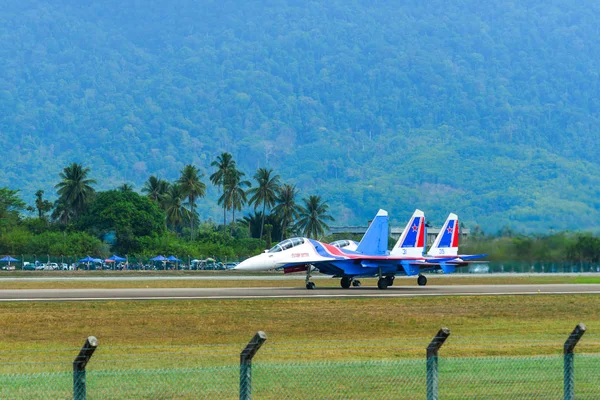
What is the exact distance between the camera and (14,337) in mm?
24609

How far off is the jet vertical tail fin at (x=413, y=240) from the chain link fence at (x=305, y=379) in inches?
1459

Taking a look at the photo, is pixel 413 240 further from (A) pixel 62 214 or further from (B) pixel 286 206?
(A) pixel 62 214

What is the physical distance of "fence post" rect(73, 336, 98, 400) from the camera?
10320mm

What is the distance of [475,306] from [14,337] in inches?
753

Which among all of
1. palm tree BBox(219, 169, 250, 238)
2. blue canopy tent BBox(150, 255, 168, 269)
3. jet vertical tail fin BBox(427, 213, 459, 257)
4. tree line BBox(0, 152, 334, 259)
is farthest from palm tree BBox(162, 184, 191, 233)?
jet vertical tail fin BBox(427, 213, 459, 257)

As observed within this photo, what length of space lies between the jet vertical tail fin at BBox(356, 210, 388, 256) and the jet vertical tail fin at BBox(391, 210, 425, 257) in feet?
14.7

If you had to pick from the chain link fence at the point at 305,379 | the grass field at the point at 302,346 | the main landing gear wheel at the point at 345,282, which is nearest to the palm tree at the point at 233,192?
the main landing gear wheel at the point at 345,282

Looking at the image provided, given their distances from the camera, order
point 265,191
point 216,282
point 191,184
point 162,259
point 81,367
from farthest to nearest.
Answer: point 191,184 < point 265,191 < point 162,259 < point 216,282 < point 81,367

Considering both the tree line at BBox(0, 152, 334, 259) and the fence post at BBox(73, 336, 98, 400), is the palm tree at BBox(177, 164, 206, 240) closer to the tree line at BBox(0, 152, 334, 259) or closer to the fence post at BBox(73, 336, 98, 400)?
the tree line at BBox(0, 152, 334, 259)

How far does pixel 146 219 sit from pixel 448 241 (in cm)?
7964

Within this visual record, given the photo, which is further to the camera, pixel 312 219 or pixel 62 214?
pixel 62 214

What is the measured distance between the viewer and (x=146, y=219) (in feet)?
451

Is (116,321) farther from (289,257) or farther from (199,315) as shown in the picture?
(289,257)

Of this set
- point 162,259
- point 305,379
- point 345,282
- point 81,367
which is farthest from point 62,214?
point 81,367
